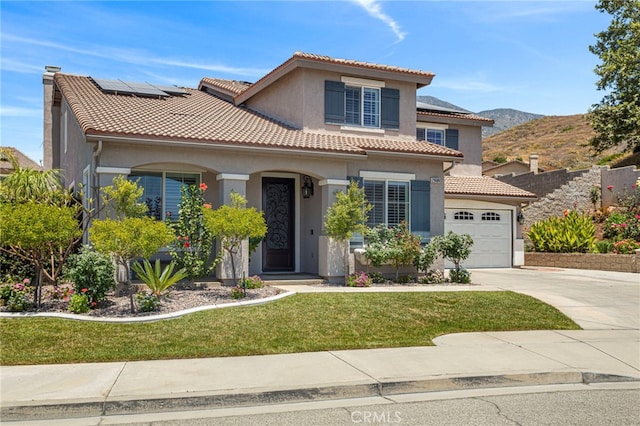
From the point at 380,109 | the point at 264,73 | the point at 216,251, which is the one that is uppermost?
the point at 264,73

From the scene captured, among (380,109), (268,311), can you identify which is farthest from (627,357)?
(380,109)

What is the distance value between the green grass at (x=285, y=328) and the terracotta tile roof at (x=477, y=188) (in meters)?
8.85

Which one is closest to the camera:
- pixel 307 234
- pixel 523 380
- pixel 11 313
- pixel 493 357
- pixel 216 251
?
pixel 523 380

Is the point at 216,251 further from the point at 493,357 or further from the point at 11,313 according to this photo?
the point at 493,357

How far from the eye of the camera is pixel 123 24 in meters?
12.7

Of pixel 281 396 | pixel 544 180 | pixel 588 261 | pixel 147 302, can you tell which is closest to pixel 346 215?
pixel 147 302

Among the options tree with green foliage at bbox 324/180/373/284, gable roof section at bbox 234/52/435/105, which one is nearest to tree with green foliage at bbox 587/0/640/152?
gable roof section at bbox 234/52/435/105

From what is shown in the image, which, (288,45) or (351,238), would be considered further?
(288,45)

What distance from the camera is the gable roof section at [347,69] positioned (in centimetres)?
1678

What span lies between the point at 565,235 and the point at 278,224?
12.0 metres

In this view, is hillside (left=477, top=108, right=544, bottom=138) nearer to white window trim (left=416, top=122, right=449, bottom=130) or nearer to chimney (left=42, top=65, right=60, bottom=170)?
white window trim (left=416, top=122, right=449, bottom=130)

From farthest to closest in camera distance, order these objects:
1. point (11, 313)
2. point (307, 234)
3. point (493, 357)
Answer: point (307, 234) < point (11, 313) < point (493, 357)

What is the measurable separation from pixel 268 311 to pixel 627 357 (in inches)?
235

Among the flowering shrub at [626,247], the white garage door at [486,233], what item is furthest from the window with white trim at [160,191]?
the flowering shrub at [626,247]
